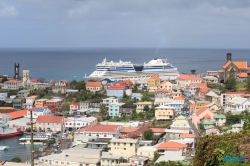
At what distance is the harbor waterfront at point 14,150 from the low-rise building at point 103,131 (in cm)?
217

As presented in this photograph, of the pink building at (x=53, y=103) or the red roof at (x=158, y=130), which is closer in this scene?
the red roof at (x=158, y=130)

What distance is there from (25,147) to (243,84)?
11886 millimetres

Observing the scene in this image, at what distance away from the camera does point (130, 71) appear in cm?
3228

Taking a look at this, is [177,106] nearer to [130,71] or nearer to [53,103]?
[53,103]

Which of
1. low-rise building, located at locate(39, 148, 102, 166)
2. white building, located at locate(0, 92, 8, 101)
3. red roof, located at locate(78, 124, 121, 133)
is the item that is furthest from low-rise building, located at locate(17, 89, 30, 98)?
low-rise building, located at locate(39, 148, 102, 166)

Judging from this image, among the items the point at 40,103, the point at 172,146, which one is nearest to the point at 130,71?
the point at 40,103

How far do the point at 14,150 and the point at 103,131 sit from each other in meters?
3.25

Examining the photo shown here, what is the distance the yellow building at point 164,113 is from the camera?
17500mm

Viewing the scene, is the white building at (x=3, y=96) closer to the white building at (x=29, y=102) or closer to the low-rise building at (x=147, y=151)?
the white building at (x=29, y=102)

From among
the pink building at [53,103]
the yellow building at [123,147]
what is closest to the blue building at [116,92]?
the pink building at [53,103]

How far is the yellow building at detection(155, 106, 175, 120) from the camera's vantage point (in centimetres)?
1750

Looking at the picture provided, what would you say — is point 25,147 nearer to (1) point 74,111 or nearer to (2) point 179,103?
(1) point 74,111

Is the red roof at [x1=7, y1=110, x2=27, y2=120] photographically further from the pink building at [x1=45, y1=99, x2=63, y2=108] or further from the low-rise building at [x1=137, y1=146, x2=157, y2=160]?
the low-rise building at [x1=137, y1=146, x2=157, y2=160]

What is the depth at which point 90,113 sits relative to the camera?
1992 centimetres
